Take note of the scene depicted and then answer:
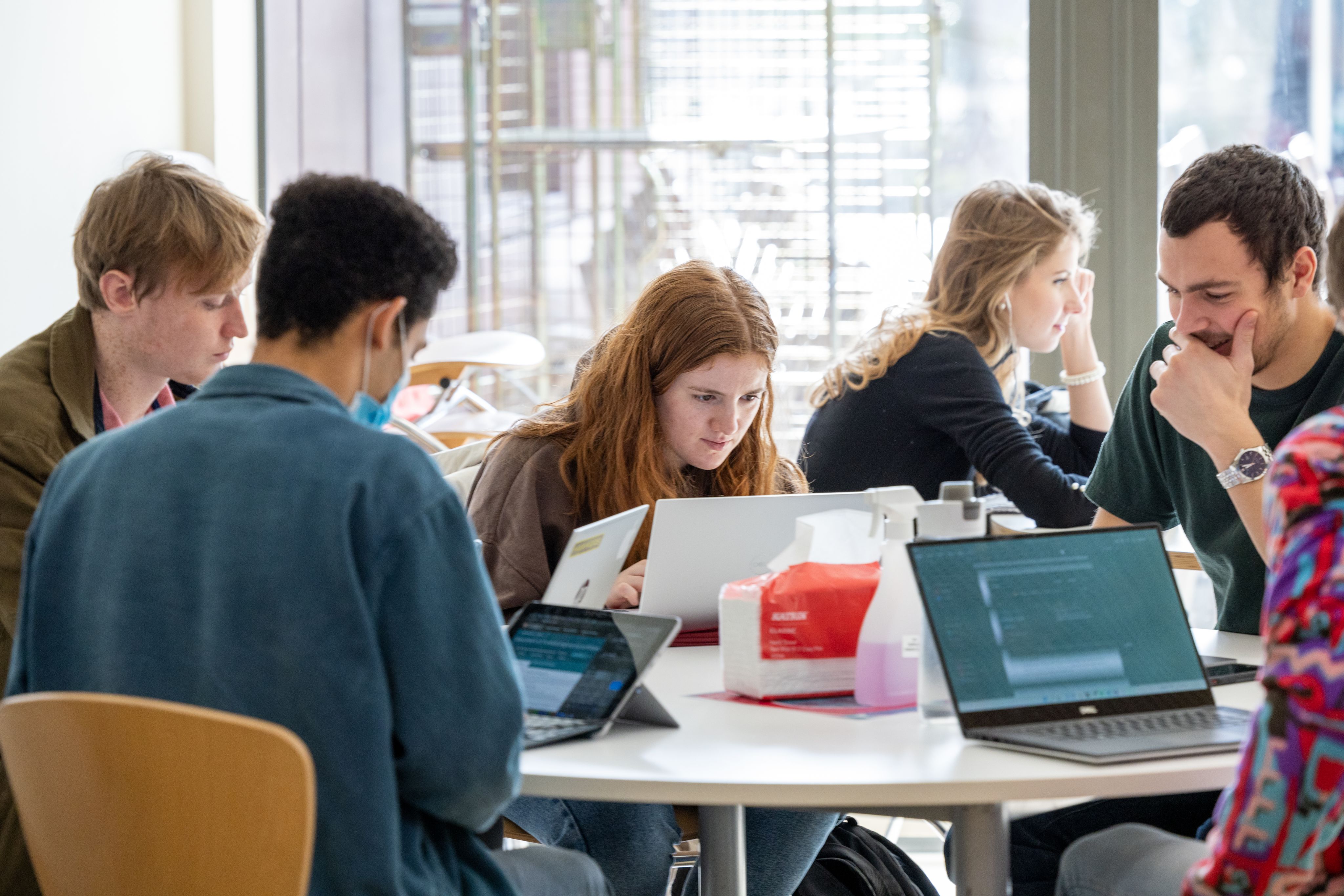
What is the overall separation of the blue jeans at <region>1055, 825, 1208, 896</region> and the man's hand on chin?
649 millimetres

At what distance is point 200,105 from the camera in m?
3.79

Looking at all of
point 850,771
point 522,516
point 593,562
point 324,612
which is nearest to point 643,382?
point 522,516

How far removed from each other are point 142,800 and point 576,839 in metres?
0.85

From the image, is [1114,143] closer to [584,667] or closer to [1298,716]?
[584,667]

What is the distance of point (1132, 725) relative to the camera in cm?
126

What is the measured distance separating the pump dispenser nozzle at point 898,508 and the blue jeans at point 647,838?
0.56m

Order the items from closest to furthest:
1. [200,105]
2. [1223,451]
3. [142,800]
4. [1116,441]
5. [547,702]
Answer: [142,800]
[547,702]
[1223,451]
[1116,441]
[200,105]

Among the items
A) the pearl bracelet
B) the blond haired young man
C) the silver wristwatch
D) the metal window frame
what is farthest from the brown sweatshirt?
the metal window frame

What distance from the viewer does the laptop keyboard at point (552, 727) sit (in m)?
1.29

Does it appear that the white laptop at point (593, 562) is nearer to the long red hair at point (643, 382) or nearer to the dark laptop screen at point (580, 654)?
A: the dark laptop screen at point (580, 654)

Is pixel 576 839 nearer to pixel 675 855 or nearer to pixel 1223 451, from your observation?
pixel 675 855

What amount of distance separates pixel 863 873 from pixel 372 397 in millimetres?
1069

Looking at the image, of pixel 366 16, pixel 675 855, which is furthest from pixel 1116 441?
pixel 366 16

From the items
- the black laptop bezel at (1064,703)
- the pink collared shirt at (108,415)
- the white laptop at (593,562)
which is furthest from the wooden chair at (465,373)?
the black laptop bezel at (1064,703)
